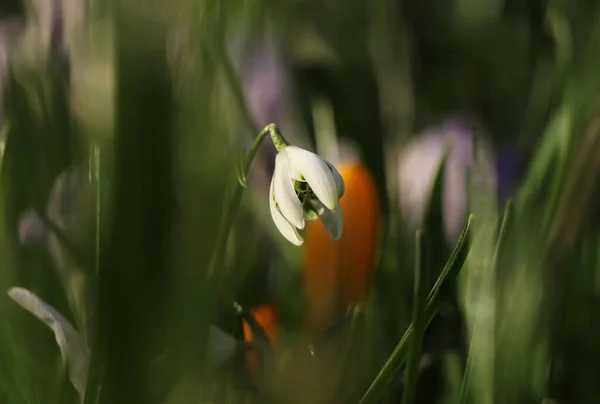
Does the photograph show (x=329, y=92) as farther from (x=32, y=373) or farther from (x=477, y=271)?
(x=32, y=373)

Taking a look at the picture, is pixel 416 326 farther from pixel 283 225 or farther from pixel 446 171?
pixel 446 171

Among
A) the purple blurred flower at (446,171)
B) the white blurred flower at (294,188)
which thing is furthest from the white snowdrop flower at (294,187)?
the purple blurred flower at (446,171)

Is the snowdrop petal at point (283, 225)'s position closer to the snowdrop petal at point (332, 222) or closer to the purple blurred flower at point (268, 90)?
the snowdrop petal at point (332, 222)

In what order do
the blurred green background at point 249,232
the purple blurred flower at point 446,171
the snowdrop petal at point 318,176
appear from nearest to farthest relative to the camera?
the blurred green background at point 249,232 → the snowdrop petal at point 318,176 → the purple blurred flower at point 446,171

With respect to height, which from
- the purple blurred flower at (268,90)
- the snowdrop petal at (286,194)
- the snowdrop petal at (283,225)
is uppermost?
the purple blurred flower at (268,90)

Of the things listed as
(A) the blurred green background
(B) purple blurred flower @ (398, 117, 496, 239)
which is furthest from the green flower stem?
(B) purple blurred flower @ (398, 117, 496, 239)

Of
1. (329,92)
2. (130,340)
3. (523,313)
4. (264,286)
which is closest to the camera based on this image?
(130,340)

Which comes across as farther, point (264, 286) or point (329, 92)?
point (329, 92)

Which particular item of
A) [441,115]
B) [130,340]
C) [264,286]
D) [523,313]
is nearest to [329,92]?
[441,115]
